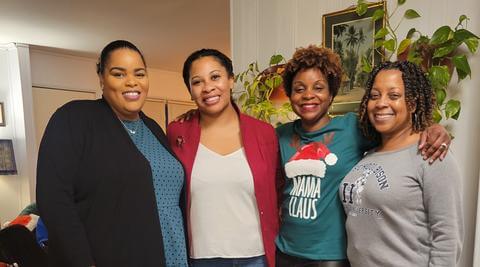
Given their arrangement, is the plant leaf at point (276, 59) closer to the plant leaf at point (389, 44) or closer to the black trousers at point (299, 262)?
the plant leaf at point (389, 44)

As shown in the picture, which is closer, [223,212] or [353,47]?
[223,212]

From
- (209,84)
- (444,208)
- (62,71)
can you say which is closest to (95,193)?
(209,84)

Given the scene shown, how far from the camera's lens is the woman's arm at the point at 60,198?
3.42 ft

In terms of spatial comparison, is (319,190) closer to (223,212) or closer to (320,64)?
(223,212)

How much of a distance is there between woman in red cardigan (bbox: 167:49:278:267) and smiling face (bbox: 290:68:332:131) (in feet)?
0.63

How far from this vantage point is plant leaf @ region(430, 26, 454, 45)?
5.21ft

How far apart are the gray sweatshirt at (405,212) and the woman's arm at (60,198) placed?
2.65 ft

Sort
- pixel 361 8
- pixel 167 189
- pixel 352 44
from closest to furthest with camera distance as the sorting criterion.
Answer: pixel 167 189 → pixel 361 8 → pixel 352 44

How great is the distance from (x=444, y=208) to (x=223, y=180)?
69 centimetres

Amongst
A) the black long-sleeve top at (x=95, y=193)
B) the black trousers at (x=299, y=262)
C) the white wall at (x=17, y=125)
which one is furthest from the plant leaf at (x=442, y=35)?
the white wall at (x=17, y=125)

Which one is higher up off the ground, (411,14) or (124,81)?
(411,14)

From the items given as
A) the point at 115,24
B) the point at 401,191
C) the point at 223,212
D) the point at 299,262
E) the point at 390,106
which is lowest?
the point at 299,262

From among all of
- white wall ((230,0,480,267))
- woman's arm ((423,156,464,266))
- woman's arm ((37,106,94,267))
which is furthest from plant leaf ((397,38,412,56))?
woman's arm ((37,106,94,267))

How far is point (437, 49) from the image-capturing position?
164 cm
